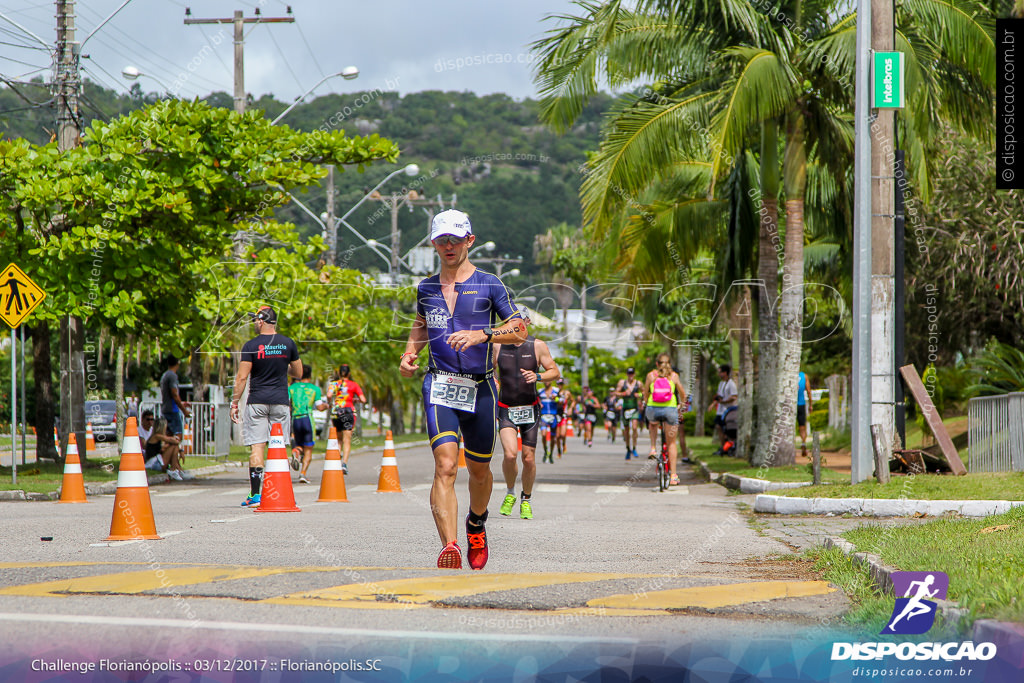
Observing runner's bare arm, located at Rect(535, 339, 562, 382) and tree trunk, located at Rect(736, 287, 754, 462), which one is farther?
tree trunk, located at Rect(736, 287, 754, 462)

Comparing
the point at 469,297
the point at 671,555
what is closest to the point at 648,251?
the point at 671,555

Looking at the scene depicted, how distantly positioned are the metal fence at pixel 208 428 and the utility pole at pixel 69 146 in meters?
5.56

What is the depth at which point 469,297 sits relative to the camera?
7047 millimetres

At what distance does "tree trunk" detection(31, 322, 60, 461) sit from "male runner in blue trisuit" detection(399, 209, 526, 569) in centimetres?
1516

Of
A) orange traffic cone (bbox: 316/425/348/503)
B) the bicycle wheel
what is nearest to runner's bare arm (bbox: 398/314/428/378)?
orange traffic cone (bbox: 316/425/348/503)

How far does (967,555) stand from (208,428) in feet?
72.3

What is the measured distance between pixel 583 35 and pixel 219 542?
12369 millimetres

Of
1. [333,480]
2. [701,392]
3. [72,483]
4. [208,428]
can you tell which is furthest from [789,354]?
[701,392]

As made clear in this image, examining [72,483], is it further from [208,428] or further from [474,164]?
[474,164]

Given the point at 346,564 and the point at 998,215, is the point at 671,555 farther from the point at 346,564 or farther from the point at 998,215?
the point at 998,215

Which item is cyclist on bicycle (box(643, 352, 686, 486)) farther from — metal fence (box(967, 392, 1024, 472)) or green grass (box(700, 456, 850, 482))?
metal fence (box(967, 392, 1024, 472))

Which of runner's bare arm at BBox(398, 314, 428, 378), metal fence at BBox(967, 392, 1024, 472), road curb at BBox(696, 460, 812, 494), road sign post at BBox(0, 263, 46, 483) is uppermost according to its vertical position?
road sign post at BBox(0, 263, 46, 483)

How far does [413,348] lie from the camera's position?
7.11 m

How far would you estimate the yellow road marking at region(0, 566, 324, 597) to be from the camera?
6.30m
